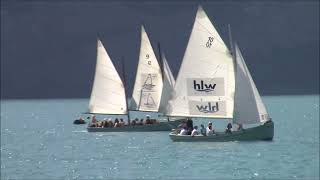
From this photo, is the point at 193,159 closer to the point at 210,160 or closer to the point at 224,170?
the point at 210,160

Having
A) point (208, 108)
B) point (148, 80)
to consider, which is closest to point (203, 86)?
point (208, 108)

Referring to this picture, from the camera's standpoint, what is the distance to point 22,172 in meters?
71.0

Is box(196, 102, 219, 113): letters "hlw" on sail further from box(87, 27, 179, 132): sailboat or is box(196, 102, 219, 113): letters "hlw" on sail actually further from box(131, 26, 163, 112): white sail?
box(131, 26, 163, 112): white sail

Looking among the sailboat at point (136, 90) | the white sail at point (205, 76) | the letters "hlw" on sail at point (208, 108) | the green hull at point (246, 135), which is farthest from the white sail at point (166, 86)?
the green hull at point (246, 135)

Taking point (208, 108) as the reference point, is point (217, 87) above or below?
above

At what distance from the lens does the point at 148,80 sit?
11662cm

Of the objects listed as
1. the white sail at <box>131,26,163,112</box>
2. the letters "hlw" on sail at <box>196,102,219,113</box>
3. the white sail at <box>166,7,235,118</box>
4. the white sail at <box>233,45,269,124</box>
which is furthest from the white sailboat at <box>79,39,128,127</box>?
the white sail at <box>233,45,269,124</box>

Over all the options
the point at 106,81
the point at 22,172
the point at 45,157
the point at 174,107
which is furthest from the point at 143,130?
the point at 22,172

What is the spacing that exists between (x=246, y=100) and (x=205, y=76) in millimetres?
4224

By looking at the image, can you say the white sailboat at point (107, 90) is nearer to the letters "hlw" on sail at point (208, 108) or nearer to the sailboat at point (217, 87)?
the sailboat at point (217, 87)

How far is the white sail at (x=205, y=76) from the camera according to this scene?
3598 inches

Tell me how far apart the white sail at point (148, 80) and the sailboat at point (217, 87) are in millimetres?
20995

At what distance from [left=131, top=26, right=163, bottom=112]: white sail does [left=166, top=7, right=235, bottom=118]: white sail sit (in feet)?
67.9

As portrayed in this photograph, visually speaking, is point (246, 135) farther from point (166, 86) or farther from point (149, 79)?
point (149, 79)
